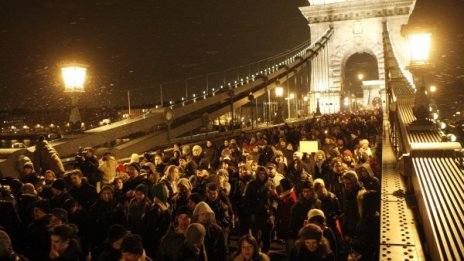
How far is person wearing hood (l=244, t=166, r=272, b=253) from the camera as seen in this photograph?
24.1ft

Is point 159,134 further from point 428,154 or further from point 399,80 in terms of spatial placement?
point 428,154

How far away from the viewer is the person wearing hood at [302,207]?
6.26 m

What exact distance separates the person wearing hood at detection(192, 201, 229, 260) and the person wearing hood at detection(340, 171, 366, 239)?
2.13m

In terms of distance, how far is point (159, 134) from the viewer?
17.7 metres

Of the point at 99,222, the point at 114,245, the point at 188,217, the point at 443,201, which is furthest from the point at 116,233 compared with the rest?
the point at 443,201

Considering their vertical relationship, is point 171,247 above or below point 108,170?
below

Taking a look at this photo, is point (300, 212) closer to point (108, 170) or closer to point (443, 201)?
point (443, 201)

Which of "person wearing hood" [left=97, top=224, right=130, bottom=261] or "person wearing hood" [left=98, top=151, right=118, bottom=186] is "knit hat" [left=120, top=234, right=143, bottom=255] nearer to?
"person wearing hood" [left=97, top=224, right=130, bottom=261]

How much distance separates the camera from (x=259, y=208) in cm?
732

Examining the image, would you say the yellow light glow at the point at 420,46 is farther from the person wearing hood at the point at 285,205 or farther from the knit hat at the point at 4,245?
the knit hat at the point at 4,245

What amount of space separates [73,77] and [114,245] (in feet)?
24.2

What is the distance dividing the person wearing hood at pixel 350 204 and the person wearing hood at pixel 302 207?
0.58 metres

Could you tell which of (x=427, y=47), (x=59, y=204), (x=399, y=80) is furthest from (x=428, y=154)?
(x=399, y=80)

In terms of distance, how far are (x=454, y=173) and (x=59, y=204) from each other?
16.6 feet
